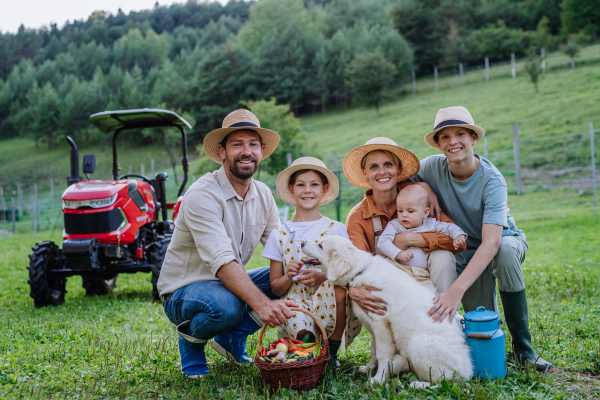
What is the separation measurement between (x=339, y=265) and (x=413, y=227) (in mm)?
754

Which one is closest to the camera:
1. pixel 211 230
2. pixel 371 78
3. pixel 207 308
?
pixel 207 308

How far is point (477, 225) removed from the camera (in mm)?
3400

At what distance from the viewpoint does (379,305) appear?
2770mm

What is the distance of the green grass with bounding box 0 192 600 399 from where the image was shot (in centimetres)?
263

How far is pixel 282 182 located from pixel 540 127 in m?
20.5

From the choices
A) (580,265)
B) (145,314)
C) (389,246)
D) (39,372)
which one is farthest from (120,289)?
(580,265)

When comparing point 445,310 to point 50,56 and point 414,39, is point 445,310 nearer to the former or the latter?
point 414,39

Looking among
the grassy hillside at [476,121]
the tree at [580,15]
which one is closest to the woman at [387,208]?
the grassy hillside at [476,121]

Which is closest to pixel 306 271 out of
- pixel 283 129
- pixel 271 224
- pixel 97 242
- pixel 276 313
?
pixel 276 313

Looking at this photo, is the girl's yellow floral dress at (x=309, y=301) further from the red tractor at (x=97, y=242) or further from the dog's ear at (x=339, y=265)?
the red tractor at (x=97, y=242)

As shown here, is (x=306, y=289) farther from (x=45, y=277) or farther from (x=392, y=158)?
(x=45, y=277)

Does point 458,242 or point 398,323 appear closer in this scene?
point 398,323

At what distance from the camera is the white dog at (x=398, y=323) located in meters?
2.58

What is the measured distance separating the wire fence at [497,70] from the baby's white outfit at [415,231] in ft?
104
